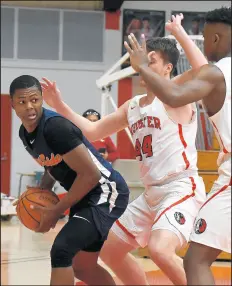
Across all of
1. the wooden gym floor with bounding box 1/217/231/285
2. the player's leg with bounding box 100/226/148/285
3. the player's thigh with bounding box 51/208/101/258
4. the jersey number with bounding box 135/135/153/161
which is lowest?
the wooden gym floor with bounding box 1/217/231/285

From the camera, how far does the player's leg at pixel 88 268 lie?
4168mm

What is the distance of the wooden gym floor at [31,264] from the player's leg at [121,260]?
6.87ft

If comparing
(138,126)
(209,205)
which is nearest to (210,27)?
(209,205)

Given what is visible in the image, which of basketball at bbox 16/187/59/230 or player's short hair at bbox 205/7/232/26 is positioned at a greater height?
player's short hair at bbox 205/7/232/26

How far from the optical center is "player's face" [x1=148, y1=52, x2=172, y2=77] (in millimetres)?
4418

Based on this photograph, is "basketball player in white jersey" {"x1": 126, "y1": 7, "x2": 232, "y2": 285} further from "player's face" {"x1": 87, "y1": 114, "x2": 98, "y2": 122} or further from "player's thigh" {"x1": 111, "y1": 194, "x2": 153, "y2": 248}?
"player's face" {"x1": 87, "y1": 114, "x2": 98, "y2": 122}

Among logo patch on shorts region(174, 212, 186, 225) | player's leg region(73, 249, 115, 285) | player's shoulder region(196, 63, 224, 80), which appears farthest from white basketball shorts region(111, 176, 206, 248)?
player's shoulder region(196, 63, 224, 80)

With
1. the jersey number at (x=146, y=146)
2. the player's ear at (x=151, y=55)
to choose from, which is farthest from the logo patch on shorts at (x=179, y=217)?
the player's ear at (x=151, y=55)

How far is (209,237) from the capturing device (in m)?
3.06

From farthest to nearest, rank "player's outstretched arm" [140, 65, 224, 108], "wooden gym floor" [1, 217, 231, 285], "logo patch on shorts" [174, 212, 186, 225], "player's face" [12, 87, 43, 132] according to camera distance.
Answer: "wooden gym floor" [1, 217, 231, 285] → "logo patch on shorts" [174, 212, 186, 225] → "player's face" [12, 87, 43, 132] → "player's outstretched arm" [140, 65, 224, 108]

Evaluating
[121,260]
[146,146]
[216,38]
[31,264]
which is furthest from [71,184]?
[31,264]

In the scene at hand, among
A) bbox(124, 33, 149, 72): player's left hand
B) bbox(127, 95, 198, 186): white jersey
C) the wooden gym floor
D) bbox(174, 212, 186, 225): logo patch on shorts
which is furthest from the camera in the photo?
the wooden gym floor

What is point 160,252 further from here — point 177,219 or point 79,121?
point 79,121

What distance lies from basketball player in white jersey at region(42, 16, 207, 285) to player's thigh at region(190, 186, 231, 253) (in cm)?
95
